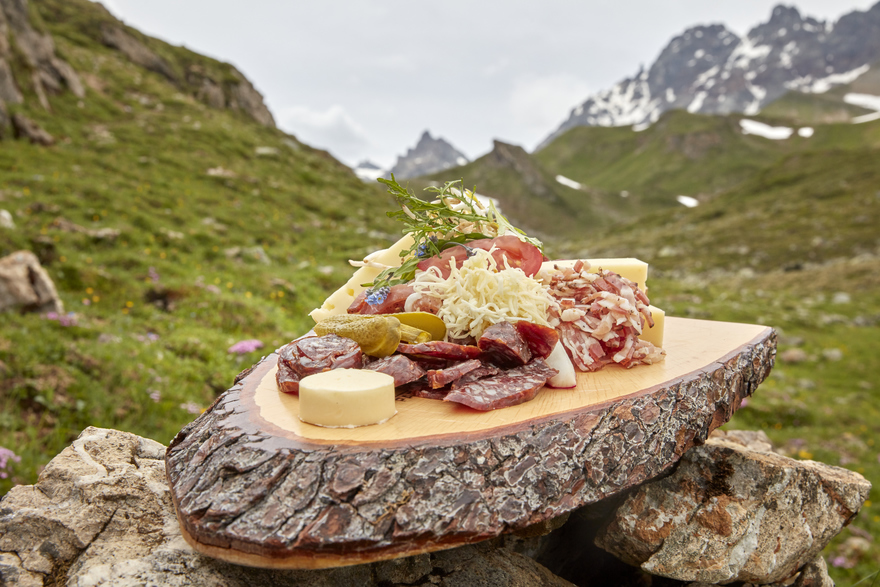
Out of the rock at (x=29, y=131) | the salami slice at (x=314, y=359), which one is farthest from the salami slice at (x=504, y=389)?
the rock at (x=29, y=131)

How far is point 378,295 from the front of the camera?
3016 millimetres

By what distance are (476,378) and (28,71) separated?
23821mm

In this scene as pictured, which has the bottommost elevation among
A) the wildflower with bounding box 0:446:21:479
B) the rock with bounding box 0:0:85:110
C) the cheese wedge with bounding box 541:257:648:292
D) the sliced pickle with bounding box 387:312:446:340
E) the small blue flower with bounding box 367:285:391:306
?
the wildflower with bounding box 0:446:21:479

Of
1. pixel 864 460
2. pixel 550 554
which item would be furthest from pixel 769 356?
pixel 864 460

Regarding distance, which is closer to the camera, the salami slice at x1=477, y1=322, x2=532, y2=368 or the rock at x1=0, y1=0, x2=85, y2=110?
the salami slice at x1=477, y1=322, x2=532, y2=368

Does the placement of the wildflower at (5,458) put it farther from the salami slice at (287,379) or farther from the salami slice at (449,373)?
the salami slice at (449,373)

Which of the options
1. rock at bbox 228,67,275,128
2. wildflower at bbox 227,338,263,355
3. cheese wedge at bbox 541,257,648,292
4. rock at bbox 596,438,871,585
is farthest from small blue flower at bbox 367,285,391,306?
rock at bbox 228,67,275,128

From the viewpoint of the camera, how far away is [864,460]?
7.18 meters

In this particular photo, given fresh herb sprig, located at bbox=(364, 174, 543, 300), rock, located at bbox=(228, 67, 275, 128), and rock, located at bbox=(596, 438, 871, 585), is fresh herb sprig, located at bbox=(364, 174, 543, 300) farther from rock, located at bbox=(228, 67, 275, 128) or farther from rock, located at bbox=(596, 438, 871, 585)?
rock, located at bbox=(228, 67, 275, 128)

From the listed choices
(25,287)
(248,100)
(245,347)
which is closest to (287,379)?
(245,347)

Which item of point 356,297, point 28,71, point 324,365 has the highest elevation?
point 28,71

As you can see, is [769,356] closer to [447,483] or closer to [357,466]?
[447,483]

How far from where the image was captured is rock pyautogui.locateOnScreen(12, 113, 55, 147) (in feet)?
49.5

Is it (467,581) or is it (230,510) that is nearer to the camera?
(230,510)
